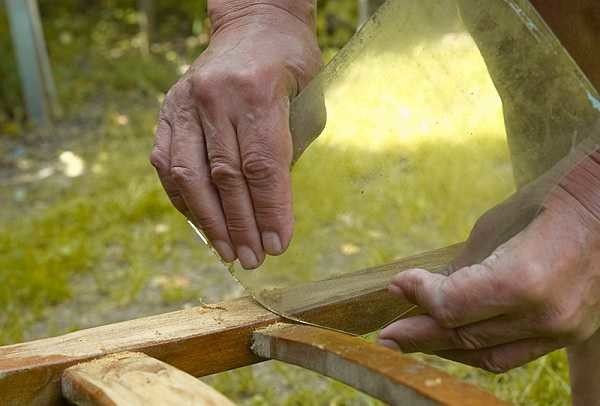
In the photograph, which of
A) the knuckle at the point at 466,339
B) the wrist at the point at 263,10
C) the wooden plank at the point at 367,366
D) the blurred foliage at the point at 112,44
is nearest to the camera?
the wooden plank at the point at 367,366

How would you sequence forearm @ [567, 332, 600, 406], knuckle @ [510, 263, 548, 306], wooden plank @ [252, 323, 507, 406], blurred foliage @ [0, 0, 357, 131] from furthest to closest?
blurred foliage @ [0, 0, 357, 131], forearm @ [567, 332, 600, 406], knuckle @ [510, 263, 548, 306], wooden plank @ [252, 323, 507, 406]

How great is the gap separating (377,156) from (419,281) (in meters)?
0.21

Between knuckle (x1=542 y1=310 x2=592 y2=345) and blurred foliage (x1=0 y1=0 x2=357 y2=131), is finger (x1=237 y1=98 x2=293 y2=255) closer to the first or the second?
knuckle (x1=542 y1=310 x2=592 y2=345)

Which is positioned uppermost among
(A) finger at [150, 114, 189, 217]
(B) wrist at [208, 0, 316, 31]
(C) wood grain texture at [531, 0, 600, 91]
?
(B) wrist at [208, 0, 316, 31]

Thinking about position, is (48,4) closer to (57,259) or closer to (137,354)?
(57,259)

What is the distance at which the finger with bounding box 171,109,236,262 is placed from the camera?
118 centimetres

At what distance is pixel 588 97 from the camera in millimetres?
1067

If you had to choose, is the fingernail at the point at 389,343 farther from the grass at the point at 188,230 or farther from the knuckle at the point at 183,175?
the knuckle at the point at 183,175

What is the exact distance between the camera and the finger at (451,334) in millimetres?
Result: 1099

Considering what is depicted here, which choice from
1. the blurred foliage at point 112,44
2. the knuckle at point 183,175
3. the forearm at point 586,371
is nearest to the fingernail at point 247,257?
the knuckle at point 183,175

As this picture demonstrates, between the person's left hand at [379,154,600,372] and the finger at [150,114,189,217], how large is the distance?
0.31 meters

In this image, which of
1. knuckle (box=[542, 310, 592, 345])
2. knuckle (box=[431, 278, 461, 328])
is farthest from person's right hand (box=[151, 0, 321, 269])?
knuckle (box=[542, 310, 592, 345])

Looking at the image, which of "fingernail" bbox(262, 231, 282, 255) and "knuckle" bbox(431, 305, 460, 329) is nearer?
"knuckle" bbox(431, 305, 460, 329)

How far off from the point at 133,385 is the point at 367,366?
0.25 metres
